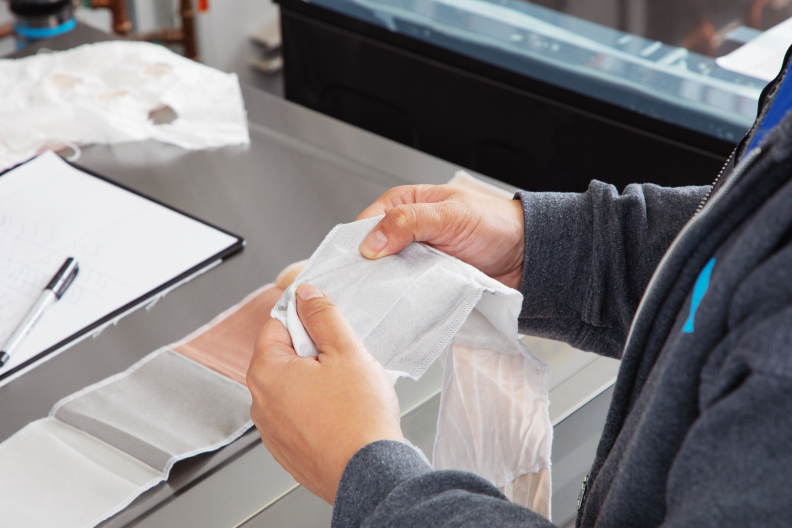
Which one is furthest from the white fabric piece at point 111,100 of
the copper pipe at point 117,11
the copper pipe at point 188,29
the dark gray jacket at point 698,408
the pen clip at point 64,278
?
the copper pipe at point 188,29

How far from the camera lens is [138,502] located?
2.01ft

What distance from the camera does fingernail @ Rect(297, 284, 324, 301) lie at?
641 millimetres

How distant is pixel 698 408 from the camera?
0.39 metres

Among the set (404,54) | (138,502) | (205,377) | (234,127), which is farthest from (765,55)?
(138,502)

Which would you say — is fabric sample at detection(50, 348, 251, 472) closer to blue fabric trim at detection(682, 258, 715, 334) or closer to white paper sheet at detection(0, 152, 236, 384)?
white paper sheet at detection(0, 152, 236, 384)

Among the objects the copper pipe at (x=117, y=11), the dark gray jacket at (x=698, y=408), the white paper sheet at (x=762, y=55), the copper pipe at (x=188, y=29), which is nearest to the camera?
the dark gray jacket at (x=698, y=408)

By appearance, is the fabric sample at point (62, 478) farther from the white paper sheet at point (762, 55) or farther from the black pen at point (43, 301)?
the white paper sheet at point (762, 55)

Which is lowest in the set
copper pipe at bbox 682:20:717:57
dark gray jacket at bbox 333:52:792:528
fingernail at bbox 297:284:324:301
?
copper pipe at bbox 682:20:717:57

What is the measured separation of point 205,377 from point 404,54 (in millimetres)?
962

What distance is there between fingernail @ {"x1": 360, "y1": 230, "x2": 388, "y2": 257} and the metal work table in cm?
15

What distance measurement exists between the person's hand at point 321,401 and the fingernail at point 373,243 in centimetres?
9

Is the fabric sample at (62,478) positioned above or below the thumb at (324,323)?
below

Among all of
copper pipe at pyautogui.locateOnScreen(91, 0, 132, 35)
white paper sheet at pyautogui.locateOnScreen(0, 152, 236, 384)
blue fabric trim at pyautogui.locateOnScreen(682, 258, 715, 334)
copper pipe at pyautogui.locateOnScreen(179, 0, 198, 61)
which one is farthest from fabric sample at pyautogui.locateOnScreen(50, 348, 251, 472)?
copper pipe at pyautogui.locateOnScreen(179, 0, 198, 61)

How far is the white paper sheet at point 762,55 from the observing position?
48.4 inches
